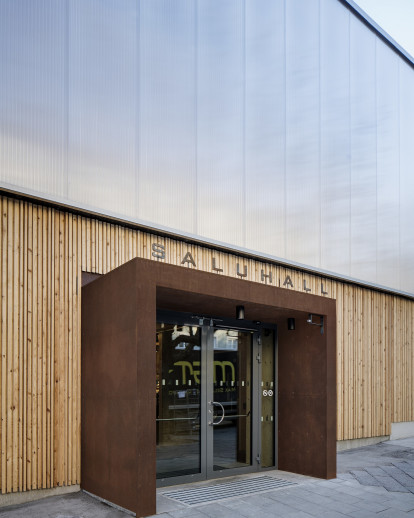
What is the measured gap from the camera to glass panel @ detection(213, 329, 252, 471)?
28.4 feet

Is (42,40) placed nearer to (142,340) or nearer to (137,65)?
(137,65)

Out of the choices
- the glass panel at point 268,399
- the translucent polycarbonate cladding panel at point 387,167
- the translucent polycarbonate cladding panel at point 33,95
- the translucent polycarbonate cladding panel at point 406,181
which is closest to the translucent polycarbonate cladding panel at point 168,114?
the translucent polycarbonate cladding panel at point 33,95

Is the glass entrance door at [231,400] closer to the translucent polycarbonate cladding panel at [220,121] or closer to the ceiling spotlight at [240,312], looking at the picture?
the ceiling spotlight at [240,312]

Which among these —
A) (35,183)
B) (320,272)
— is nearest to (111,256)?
(35,183)

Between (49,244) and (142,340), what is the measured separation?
2.15 meters

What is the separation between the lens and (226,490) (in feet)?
25.4

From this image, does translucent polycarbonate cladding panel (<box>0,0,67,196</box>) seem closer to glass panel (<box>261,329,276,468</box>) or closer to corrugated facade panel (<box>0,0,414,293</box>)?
corrugated facade panel (<box>0,0,414,293</box>)

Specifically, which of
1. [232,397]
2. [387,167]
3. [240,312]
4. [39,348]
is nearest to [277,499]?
[232,397]

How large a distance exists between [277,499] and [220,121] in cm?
640

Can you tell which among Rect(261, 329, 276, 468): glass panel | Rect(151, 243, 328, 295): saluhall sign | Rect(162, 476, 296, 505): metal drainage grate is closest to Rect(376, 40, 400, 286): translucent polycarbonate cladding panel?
Rect(151, 243, 328, 295): saluhall sign

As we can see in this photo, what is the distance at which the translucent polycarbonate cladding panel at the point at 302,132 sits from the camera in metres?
11.4

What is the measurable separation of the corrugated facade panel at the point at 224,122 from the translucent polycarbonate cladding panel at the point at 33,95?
17 mm

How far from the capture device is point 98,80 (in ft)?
26.5

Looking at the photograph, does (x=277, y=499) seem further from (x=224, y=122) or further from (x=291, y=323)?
(x=224, y=122)
